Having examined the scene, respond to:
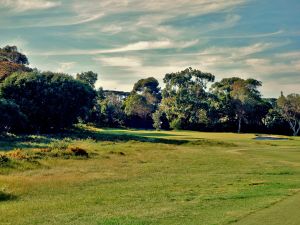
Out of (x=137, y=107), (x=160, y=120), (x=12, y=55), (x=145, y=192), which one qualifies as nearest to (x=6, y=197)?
(x=145, y=192)

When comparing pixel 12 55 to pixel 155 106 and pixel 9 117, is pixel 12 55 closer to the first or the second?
Answer: pixel 155 106

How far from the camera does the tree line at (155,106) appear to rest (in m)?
71.9

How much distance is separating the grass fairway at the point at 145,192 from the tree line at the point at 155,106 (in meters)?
36.6

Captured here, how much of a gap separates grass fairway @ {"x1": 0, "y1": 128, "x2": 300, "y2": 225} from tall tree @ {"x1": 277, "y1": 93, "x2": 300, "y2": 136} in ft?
239

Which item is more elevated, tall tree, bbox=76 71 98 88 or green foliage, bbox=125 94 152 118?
tall tree, bbox=76 71 98 88

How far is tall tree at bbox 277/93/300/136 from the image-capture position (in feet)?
352

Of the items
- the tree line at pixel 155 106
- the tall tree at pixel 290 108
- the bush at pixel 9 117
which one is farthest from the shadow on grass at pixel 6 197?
the tall tree at pixel 290 108

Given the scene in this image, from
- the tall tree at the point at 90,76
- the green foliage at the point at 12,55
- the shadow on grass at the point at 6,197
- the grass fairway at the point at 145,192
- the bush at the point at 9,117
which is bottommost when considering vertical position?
the shadow on grass at the point at 6,197

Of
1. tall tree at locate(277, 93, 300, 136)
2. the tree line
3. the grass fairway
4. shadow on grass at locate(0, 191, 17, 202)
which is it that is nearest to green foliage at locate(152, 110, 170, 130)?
the tree line

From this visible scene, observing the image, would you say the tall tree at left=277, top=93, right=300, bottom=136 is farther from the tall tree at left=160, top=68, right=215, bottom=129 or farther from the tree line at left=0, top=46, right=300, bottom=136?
the tall tree at left=160, top=68, right=215, bottom=129

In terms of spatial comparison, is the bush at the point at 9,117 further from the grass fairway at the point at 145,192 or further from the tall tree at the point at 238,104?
the tall tree at the point at 238,104

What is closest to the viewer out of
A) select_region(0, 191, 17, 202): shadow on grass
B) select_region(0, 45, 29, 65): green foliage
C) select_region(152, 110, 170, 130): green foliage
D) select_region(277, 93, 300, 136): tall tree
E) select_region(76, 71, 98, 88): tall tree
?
select_region(0, 191, 17, 202): shadow on grass

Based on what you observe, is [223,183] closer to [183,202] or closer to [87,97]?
[183,202]

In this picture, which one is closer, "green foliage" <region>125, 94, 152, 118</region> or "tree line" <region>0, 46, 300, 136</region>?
"tree line" <region>0, 46, 300, 136</region>
